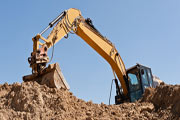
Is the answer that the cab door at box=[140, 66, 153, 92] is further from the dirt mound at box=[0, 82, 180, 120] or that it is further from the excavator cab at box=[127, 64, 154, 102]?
the dirt mound at box=[0, 82, 180, 120]

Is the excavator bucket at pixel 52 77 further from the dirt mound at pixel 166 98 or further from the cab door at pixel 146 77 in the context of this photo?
the cab door at pixel 146 77

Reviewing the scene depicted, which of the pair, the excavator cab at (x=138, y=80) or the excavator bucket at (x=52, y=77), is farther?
the excavator cab at (x=138, y=80)

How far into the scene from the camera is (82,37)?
1047 centimetres

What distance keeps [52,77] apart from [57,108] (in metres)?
1.02

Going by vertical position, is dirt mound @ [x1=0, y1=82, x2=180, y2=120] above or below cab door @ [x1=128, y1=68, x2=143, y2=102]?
below

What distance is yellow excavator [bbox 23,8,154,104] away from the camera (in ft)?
22.5

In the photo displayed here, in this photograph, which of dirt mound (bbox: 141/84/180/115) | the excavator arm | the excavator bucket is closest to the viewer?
dirt mound (bbox: 141/84/180/115)

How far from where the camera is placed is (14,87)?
612 centimetres

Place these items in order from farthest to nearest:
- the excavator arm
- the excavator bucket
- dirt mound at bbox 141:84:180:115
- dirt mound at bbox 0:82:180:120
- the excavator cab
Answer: the excavator cab → the excavator arm → the excavator bucket → dirt mound at bbox 141:84:180:115 → dirt mound at bbox 0:82:180:120

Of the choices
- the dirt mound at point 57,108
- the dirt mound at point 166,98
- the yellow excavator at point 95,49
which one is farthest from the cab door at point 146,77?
the dirt mound at point 57,108

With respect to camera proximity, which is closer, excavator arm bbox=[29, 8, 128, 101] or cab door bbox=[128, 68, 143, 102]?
excavator arm bbox=[29, 8, 128, 101]

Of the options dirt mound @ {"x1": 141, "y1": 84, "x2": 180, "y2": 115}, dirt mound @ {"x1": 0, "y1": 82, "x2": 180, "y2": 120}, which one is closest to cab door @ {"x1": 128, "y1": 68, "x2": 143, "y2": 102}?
dirt mound @ {"x1": 141, "y1": 84, "x2": 180, "y2": 115}

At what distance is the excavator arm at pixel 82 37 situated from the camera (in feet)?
23.8

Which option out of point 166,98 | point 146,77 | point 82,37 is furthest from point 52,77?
point 146,77
